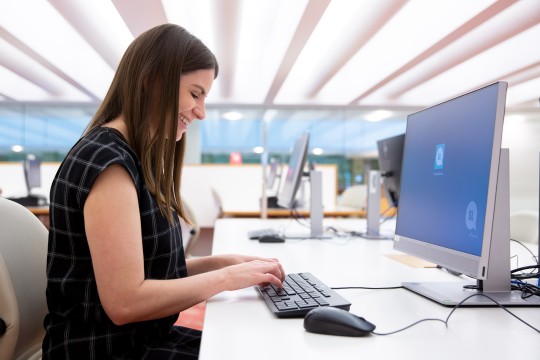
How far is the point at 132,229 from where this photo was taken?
838 millimetres

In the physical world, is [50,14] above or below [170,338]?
above

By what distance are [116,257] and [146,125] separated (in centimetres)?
35

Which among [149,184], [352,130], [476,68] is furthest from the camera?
[352,130]

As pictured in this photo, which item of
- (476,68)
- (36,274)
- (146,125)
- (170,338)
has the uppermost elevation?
(476,68)

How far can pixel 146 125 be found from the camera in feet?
3.34

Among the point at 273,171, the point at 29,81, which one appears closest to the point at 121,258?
A: the point at 273,171

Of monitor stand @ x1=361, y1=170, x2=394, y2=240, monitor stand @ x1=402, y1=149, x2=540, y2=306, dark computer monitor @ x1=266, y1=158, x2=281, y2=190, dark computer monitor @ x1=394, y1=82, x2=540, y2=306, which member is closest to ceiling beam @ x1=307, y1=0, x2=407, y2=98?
dark computer monitor @ x1=266, y1=158, x2=281, y2=190

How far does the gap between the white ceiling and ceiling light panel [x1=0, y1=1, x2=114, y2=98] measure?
11 mm

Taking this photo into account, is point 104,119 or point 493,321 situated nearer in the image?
point 493,321

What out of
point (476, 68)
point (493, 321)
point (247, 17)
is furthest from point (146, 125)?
point (476, 68)

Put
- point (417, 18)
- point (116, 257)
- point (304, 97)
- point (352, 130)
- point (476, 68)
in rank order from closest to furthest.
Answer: point (116, 257) → point (417, 18) → point (476, 68) → point (304, 97) → point (352, 130)

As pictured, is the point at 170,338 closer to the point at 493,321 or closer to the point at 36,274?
the point at 36,274

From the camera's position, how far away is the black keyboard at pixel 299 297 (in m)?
0.90

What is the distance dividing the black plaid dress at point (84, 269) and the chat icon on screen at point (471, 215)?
70cm
